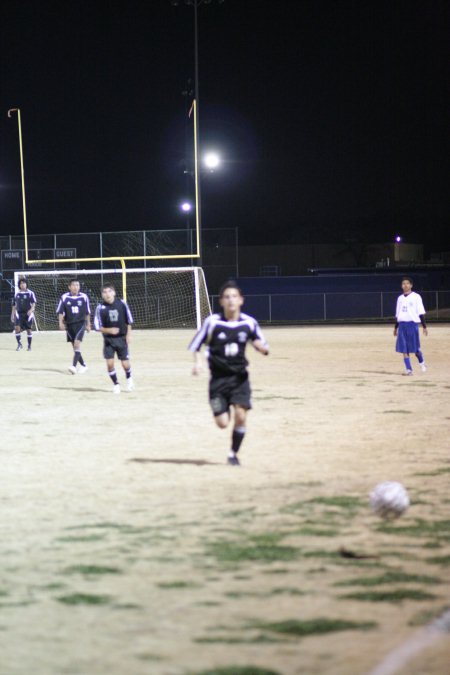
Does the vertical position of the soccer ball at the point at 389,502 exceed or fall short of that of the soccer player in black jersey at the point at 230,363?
it falls short

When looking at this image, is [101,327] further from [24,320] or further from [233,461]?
[24,320]

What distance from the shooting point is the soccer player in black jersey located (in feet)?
34.2

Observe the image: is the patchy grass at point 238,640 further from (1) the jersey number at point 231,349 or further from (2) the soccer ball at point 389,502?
(1) the jersey number at point 231,349

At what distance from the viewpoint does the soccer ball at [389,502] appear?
7.55 m

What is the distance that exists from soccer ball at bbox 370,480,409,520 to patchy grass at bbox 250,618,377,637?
2.42 meters

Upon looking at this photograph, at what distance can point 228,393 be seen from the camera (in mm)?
10477

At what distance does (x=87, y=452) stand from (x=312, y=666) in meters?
7.24

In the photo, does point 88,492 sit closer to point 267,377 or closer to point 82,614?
point 82,614

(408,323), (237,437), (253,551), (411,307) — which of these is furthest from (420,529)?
(408,323)

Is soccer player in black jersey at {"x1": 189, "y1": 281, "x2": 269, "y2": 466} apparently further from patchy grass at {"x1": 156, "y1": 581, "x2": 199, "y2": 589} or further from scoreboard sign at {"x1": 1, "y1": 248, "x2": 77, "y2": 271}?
scoreboard sign at {"x1": 1, "y1": 248, "x2": 77, "y2": 271}

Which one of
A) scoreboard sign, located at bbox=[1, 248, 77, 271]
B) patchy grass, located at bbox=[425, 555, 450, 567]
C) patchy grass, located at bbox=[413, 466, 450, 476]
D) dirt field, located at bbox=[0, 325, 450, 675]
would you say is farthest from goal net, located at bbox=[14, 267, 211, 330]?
patchy grass, located at bbox=[425, 555, 450, 567]

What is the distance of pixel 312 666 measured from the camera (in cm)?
454

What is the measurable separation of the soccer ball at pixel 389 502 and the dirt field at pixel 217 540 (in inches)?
3.7

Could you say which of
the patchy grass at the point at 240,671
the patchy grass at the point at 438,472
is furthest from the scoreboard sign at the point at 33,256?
the patchy grass at the point at 240,671
